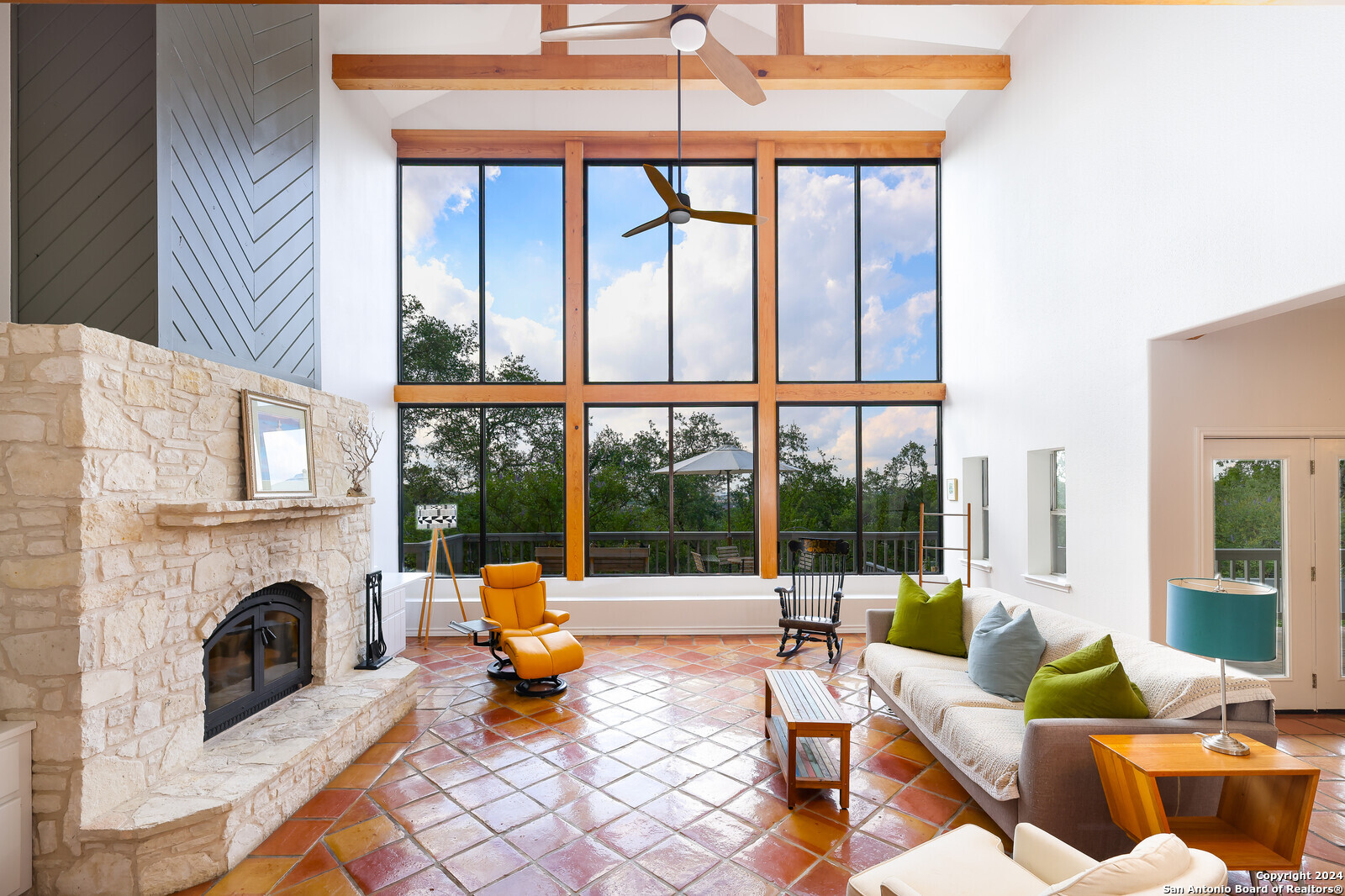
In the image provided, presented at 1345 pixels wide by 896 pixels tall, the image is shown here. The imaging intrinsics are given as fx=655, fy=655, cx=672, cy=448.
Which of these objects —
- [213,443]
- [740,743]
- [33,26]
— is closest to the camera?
[33,26]

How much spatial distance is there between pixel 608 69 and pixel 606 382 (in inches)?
119

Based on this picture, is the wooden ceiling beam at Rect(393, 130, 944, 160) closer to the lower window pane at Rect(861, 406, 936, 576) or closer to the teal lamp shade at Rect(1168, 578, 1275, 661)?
the lower window pane at Rect(861, 406, 936, 576)

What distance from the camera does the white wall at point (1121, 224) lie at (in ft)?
10.5

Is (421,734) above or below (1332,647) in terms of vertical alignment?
below

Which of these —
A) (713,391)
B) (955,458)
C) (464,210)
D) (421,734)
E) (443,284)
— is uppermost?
(464,210)

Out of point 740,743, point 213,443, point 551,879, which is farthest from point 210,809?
point 740,743

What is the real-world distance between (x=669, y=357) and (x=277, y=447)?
4.21 meters

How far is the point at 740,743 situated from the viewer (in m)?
3.92

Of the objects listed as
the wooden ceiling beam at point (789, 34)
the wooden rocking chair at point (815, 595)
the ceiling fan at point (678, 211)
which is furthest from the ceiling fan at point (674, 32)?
the wooden rocking chair at point (815, 595)

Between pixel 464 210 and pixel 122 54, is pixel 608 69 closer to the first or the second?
pixel 464 210

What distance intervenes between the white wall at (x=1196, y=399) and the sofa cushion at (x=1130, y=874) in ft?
9.92

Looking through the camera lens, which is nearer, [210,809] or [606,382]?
[210,809]

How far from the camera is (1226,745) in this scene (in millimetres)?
2416

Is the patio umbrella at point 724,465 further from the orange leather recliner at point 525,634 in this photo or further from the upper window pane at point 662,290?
the orange leather recliner at point 525,634
